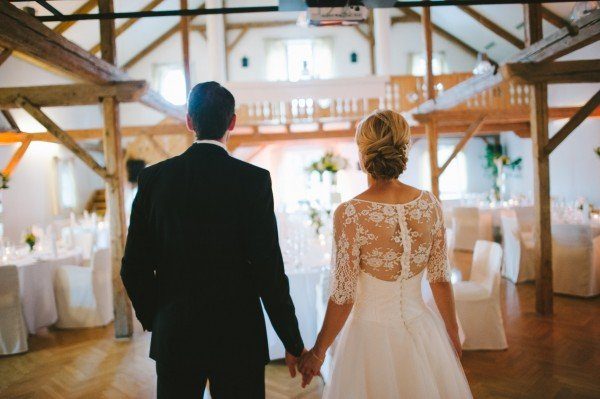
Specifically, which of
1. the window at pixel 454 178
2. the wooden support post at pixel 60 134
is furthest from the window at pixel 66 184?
the window at pixel 454 178

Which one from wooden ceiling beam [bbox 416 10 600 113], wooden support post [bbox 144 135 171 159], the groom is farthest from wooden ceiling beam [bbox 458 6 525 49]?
the groom

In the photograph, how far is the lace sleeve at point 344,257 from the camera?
1650 mm

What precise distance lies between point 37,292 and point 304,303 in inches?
128

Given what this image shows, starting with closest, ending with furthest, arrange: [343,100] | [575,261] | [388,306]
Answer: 1. [388,306]
2. [575,261]
3. [343,100]

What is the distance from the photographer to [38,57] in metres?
3.38

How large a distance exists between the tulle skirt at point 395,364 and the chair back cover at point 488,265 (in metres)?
2.19

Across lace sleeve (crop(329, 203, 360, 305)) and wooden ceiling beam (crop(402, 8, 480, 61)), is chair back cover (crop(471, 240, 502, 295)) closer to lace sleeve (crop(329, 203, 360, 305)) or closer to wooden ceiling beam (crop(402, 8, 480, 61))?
lace sleeve (crop(329, 203, 360, 305))

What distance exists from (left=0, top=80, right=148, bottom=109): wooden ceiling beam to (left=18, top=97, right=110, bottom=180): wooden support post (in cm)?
9

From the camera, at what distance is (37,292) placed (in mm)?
4812

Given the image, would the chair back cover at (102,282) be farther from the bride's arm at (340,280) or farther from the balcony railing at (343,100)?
the balcony railing at (343,100)

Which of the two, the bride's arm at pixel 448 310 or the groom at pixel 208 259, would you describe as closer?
the groom at pixel 208 259

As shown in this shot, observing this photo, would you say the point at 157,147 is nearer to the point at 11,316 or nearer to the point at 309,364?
the point at 11,316

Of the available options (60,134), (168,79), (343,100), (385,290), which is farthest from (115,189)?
(168,79)

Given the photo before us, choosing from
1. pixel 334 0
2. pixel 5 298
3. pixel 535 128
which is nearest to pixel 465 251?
pixel 535 128
